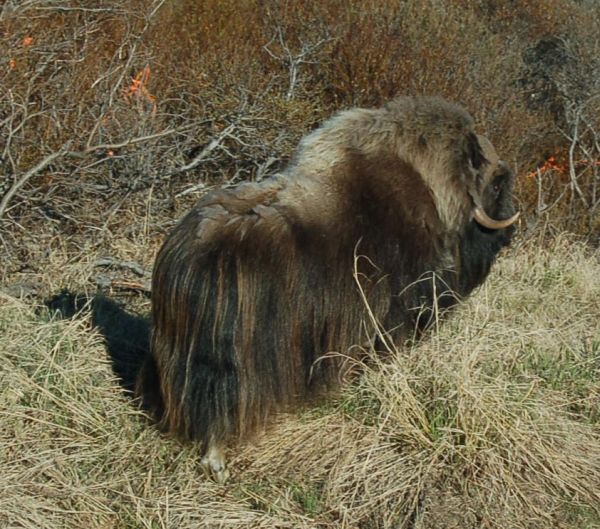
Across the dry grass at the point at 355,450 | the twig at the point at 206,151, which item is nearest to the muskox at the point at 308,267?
the dry grass at the point at 355,450

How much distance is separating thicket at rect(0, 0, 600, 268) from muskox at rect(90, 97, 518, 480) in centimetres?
151

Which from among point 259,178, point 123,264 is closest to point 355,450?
point 123,264

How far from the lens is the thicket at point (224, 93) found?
4828 millimetres

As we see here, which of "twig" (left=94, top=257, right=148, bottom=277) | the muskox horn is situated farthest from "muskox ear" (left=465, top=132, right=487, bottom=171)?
"twig" (left=94, top=257, right=148, bottom=277)

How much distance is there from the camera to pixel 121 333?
3957 millimetres

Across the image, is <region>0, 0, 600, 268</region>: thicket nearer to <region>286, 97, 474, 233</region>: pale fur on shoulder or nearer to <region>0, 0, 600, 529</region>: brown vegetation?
<region>0, 0, 600, 529</region>: brown vegetation

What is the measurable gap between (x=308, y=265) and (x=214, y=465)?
0.68 metres

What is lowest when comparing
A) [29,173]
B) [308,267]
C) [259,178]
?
[259,178]

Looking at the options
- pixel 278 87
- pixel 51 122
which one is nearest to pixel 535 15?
pixel 278 87

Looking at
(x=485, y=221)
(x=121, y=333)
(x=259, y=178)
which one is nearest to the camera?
(x=485, y=221)

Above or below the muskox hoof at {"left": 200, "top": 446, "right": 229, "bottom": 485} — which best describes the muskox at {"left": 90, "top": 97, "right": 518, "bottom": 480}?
above

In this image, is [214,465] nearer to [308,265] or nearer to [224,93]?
[308,265]

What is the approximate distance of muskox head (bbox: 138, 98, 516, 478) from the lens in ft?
9.23

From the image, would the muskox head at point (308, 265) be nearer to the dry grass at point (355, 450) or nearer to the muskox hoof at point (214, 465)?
the muskox hoof at point (214, 465)
